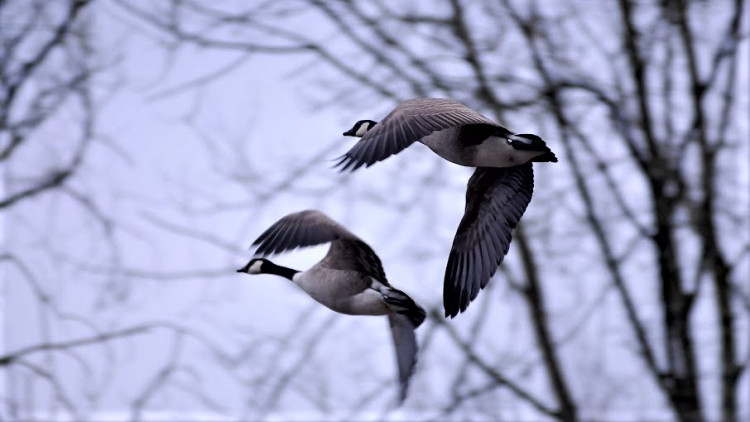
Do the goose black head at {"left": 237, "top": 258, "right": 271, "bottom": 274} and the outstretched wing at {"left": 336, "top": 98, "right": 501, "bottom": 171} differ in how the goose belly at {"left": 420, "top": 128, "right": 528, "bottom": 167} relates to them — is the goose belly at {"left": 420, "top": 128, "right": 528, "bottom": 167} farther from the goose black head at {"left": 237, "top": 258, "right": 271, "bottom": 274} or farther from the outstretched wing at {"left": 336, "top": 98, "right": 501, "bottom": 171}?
the goose black head at {"left": 237, "top": 258, "right": 271, "bottom": 274}

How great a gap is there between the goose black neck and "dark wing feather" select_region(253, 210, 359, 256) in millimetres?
126

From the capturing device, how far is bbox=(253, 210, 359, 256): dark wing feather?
1.49m

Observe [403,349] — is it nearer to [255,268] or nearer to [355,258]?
[355,258]

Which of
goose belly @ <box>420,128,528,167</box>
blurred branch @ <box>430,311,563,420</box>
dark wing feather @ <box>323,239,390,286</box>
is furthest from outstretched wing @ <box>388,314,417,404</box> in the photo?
blurred branch @ <box>430,311,563,420</box>

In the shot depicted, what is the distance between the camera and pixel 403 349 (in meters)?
1.84

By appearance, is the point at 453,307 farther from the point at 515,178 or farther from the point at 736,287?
the point at 736,287

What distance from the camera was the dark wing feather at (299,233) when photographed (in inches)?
58.5

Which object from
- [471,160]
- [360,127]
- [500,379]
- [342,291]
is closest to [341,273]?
[342,291]

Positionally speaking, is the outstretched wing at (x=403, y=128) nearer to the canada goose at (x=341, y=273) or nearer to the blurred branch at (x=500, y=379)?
the canada goose at (x=341, y=273)

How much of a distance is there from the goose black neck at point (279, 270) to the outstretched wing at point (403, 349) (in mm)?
203

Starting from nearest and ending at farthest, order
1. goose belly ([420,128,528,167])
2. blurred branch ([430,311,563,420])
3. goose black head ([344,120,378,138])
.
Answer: goose belly ([420,128,528,167]) < goose black head ([344,120,378,138]) < blurred branch ([430,311,563,420])

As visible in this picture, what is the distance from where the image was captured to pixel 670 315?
14.2 feet

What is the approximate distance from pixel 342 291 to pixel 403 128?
1.27 feet

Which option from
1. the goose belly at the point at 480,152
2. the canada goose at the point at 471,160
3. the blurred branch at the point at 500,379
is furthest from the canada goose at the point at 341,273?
the blurred branch at the point at 500,379
